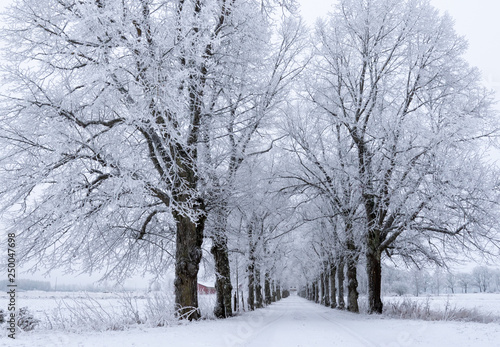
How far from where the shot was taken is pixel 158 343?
546 cm

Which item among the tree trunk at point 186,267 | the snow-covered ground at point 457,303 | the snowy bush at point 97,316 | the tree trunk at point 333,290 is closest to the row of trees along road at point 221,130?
the tree trunk at point 186,267

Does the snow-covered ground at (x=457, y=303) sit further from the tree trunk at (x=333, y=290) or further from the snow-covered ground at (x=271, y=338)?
the snow-covered ground at (x=271, y=338)

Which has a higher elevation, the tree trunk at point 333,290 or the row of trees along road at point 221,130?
the row of trees along road at point 221,130

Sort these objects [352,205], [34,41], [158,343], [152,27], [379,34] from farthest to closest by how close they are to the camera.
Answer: [352,205] → [379,34] → [34,41] → [152,27] → [158,343]

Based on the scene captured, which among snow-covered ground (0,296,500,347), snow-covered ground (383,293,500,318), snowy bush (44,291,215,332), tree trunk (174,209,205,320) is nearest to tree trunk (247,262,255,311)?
snow-covered ground (383,293,500,318)

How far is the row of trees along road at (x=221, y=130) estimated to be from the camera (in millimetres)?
7770

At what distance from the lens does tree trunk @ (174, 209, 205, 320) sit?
31.0 feet

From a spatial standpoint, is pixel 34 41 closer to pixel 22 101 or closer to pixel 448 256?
pixel 22 101

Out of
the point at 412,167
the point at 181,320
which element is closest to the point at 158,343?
the point at 181,320

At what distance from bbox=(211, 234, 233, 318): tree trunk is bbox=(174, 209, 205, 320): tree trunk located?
3.00m

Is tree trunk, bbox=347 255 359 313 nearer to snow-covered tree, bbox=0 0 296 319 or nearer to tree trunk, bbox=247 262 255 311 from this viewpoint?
tree trunk, bbox=247 262 255 311

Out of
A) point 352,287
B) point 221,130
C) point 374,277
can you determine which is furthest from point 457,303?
point 221,130

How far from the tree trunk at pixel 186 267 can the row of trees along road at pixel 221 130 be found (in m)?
0.03

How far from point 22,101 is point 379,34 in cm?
1229
